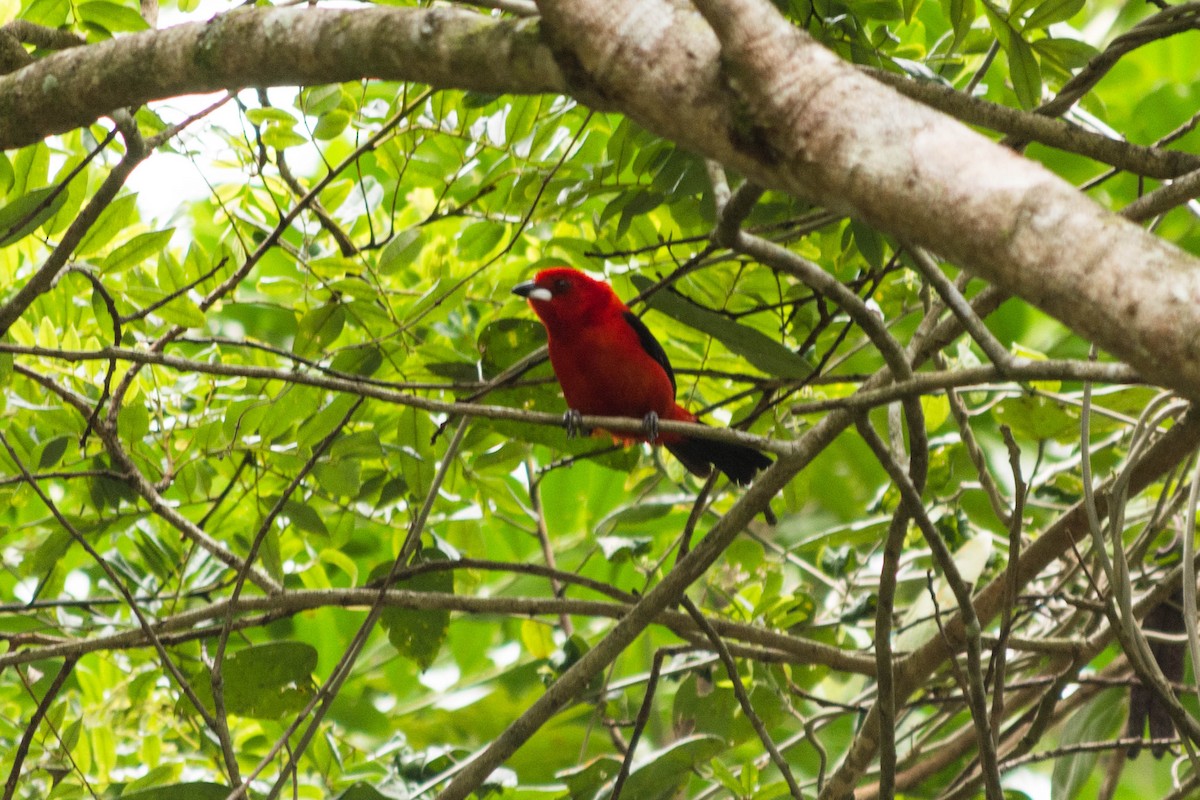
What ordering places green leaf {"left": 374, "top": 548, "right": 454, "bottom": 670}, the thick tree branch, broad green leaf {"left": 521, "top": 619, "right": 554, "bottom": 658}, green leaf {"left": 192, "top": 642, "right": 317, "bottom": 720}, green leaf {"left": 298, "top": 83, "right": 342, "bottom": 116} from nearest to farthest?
1. the thick tree branch
2. green leaf {"left": 298, "top": 83, "right": 342, "bottom": 116}
3. green leaf {"left": 192, "top": 642, "right": 317, "bottom": 720}
4. green leaf {"left": 374, "top": 548, "right": 454, "bottom": 670}
5. broad green leaf {"left": 521, "top": 619, "right": 554, "bottom": 658}

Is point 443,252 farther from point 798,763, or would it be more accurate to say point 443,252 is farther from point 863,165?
point 863,165

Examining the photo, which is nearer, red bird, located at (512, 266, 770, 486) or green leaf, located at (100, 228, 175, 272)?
green leaf, located at (100, 228, 175, 272)

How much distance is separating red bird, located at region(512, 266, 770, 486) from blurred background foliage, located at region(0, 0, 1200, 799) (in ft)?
0.48

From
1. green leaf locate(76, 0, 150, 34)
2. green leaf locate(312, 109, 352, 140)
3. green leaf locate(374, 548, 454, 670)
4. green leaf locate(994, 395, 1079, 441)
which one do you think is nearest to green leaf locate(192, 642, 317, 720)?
green leaf locate(374, 548, 454, 670)

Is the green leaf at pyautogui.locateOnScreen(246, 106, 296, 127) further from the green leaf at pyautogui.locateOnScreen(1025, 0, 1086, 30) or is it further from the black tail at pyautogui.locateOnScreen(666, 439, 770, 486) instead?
the green leaf at pyautogui.locateOnScreen(1025, 0, 1086, 30)

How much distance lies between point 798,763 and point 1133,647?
2490 millimetres

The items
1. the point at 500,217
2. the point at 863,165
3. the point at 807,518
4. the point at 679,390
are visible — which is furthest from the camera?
the point at 807,518

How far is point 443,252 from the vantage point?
3.98m

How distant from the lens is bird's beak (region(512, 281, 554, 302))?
3850mm

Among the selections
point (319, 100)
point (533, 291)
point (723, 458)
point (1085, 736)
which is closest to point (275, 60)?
point (319, 100)

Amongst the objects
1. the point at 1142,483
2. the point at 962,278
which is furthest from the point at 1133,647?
the point at 962,278

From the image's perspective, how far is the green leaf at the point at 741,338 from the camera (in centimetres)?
274

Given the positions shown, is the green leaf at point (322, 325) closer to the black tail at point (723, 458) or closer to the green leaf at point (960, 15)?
the black tail at point (723, 458)

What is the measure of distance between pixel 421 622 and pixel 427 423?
0.60m
